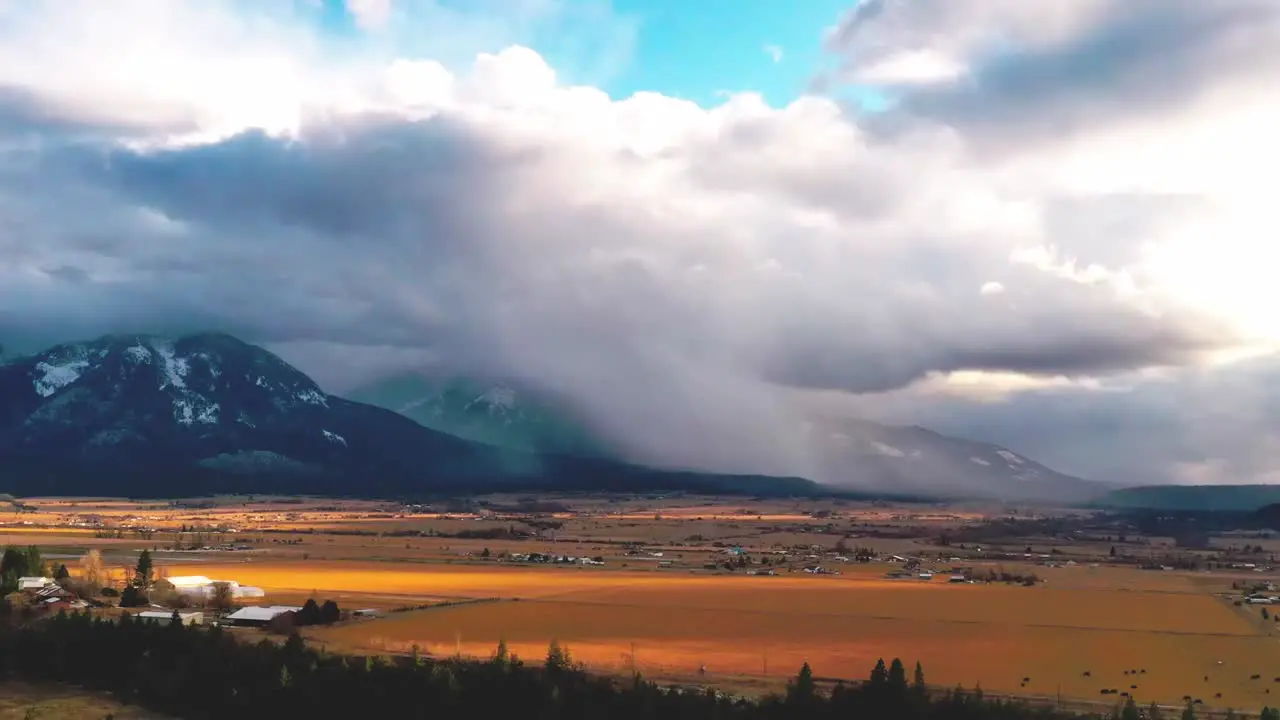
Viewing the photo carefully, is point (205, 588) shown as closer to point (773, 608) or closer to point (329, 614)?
point (329, 614)

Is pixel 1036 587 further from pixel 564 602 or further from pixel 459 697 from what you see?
pixel 459 697

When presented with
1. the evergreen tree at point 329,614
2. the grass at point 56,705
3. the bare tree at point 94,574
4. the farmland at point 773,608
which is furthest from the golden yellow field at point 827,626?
the grass at point 56,705

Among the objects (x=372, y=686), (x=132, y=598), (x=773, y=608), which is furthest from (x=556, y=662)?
(x=132, y=598)

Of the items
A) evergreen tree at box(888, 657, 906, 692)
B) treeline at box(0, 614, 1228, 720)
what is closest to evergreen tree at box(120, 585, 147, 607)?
treeline at box(0, 614, 1228, 720)

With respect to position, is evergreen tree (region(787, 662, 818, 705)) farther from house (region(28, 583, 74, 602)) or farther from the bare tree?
the bare tree

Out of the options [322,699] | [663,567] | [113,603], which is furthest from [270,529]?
[322,699]

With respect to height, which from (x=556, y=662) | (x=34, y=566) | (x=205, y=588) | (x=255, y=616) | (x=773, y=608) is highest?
(x=34, y=566)
